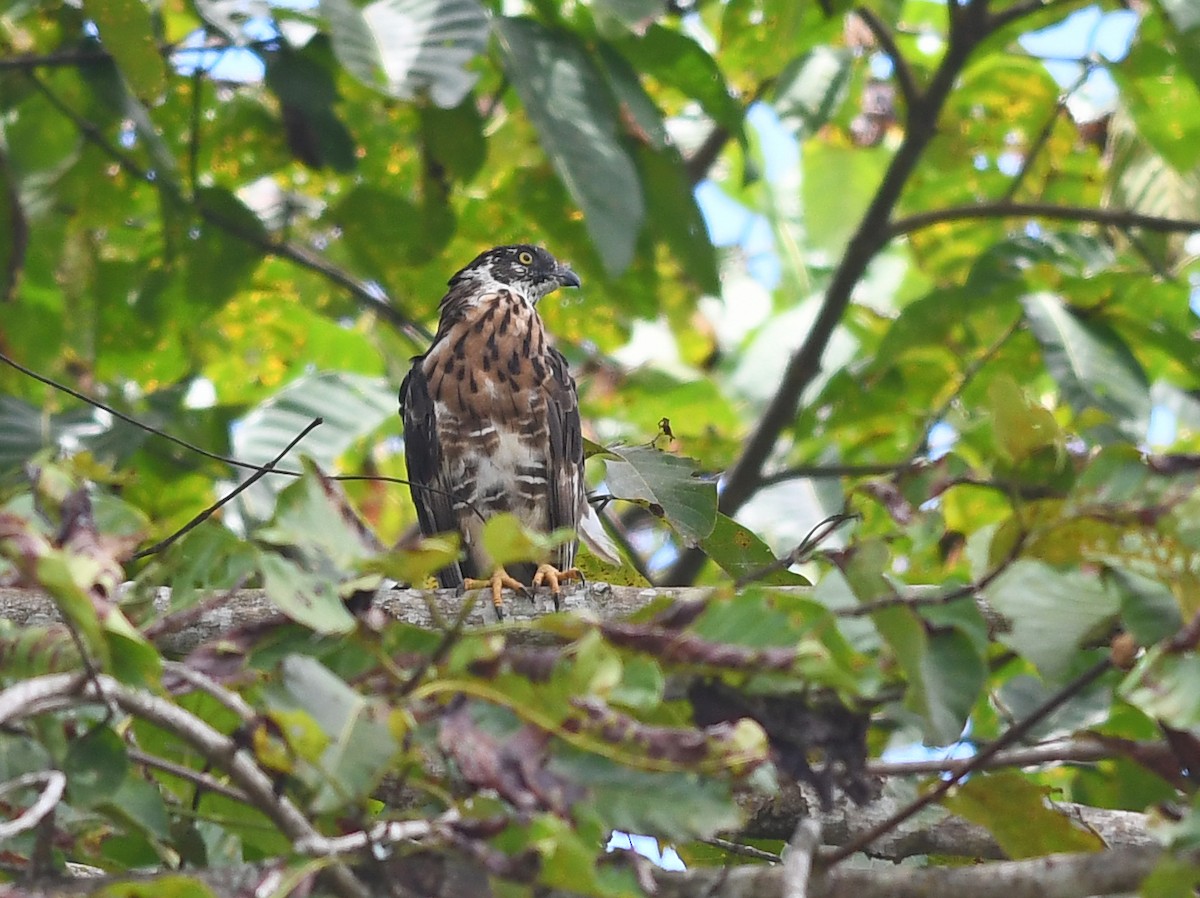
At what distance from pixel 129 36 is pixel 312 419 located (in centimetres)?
129

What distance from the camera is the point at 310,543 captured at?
6.32ft

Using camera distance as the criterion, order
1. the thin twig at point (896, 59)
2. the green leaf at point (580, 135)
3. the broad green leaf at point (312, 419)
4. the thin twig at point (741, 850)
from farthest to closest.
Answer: the thin twig at point (896, 59), the broad green leaf at point (312, 419), the green leaf at point (580, 135), the thin twig at point (741, 850)

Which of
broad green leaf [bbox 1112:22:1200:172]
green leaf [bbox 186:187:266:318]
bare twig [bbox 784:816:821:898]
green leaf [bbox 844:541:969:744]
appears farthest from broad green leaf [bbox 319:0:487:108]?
broad green leaf [bbox 1112:22:1200:172]

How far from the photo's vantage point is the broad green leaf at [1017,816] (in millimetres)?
2309

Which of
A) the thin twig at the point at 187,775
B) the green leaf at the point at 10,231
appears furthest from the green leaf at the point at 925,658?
the green leaf at the point at 10,231

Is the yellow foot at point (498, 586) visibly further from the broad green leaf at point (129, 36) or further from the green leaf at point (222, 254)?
the green leaf at point (222, 254)

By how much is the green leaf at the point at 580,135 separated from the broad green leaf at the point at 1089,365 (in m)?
1.53

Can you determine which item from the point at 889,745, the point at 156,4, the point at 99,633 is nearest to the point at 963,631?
the point at 99,633

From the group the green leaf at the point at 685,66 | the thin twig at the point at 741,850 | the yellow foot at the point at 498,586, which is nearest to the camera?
the thin twig at the point at 741,850

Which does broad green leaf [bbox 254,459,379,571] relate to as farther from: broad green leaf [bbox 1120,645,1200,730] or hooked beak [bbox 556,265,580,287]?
hooked beak [bbox 556,265,580,287]

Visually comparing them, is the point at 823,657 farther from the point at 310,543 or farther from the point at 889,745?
the point at 889,745

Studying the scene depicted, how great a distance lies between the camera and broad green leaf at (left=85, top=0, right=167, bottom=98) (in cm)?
404

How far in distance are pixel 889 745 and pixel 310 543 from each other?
200cm

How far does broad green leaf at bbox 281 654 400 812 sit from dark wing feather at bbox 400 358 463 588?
266cm
